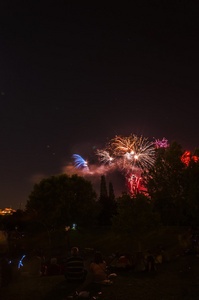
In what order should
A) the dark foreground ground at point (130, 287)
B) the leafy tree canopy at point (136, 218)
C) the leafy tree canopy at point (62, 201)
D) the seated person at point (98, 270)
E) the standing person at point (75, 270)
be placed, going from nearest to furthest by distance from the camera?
the dark foreground ground at point (130, 287)
the seated person at point (98, 270)
the standing person at point (75, 270)
the leafy tree canopy at point (136, 218)
the leafy tree canopy at point (62, 201)

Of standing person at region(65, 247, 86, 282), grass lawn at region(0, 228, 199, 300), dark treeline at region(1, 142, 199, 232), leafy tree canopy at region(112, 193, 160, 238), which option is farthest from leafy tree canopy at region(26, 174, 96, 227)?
standing person at region(65, 247, 86, 282)

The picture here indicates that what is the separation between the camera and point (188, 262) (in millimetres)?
18797

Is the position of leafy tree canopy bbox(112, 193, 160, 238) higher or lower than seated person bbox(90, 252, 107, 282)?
higher

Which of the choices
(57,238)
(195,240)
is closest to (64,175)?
(57,238)

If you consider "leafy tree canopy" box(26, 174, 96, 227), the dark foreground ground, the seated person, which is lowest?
the dark foreground ground

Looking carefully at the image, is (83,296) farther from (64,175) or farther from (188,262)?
(64,175)

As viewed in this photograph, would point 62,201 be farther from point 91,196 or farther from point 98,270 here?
point 98,270

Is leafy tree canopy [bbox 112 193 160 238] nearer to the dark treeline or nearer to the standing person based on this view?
the dark treeline

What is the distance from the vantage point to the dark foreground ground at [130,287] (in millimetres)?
11203

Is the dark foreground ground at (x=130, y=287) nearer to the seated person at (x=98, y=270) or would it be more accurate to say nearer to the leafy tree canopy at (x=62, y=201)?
the seated person at (x=98, y=270)

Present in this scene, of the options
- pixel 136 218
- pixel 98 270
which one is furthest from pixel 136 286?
pixel 136 218

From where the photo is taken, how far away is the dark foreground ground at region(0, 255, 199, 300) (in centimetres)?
1120

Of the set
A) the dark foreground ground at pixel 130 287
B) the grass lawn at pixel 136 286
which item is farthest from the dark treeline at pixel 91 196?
the dark foreground ground at pixel 130 287

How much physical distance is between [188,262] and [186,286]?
700 cm
